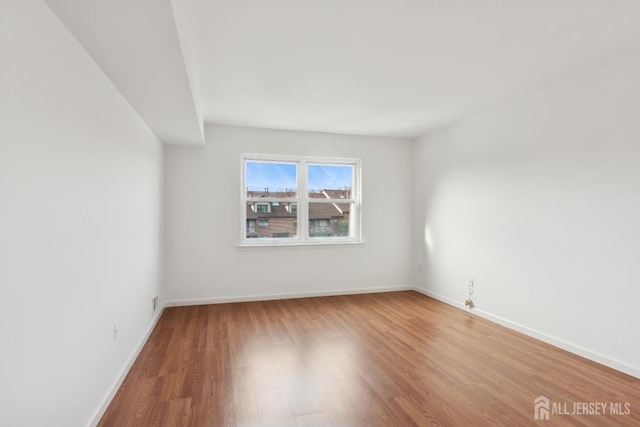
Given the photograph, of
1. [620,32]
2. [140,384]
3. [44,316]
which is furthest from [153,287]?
[620,32]

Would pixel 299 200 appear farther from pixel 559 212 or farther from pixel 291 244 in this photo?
pixel 559 212

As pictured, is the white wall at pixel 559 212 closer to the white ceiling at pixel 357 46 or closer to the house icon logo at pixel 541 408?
the white ceiling at pixel 357 46

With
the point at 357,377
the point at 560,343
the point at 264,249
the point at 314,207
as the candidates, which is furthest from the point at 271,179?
the point at 560,343

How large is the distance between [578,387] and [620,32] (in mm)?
2536

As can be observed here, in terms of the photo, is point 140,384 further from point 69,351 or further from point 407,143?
point 407,143

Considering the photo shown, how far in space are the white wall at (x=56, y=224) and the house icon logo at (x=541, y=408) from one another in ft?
8.74

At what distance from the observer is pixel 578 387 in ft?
8.15

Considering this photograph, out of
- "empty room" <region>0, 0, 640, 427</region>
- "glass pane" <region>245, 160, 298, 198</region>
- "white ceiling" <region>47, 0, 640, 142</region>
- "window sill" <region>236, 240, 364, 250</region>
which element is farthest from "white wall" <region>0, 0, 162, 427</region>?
"glass pane" <region>245, 160, 298, 198</region>

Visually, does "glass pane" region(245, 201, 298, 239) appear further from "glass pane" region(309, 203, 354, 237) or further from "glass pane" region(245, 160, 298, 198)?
"glass pane" region(309, 203, 354, 237)

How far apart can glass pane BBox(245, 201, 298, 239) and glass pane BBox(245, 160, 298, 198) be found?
0.54 feet

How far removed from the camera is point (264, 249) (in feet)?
16.2

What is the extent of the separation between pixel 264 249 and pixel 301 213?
785mm

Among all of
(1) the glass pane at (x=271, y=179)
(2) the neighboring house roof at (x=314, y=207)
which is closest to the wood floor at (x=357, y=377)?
(2) the neighboring house roof at (x=314, y=207)

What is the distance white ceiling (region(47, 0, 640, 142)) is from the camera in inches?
77.7
